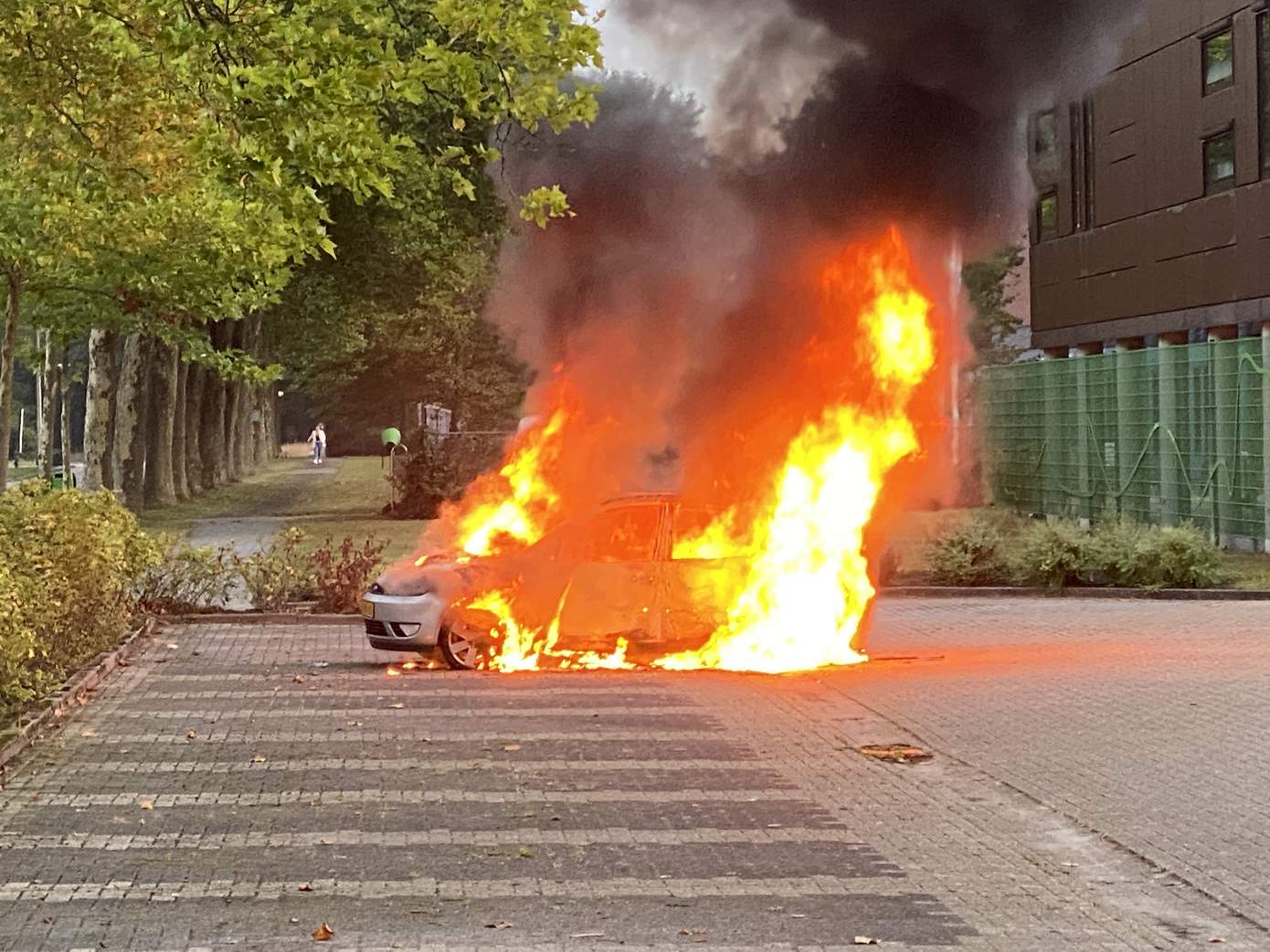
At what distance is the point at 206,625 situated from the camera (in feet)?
67.1

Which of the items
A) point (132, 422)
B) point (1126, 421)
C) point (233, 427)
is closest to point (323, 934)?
Result: point (1126, 421)

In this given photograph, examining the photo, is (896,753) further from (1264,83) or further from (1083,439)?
(1083,439)

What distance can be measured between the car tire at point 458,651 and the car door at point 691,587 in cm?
165

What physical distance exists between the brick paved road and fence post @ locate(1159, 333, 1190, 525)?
13841 millimetres

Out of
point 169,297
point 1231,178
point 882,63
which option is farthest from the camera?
point 169,297

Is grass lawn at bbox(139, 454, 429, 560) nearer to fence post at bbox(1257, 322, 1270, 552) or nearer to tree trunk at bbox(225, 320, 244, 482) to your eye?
tree trunk at bbox(225, 320, 244, 482)

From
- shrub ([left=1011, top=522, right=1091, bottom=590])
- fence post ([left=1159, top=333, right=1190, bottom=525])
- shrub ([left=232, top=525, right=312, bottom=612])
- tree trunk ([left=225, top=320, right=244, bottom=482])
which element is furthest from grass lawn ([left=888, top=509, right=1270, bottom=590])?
tree trunk ([left=225, top=320, right=244, bottom=482])

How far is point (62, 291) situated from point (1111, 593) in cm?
2156

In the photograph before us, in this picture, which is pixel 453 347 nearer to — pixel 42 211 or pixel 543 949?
pixel 42 211

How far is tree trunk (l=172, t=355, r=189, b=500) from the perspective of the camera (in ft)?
164

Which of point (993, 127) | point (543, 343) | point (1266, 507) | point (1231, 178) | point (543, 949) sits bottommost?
point (543, 949)

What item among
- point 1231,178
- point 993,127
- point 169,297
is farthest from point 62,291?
point 993,127

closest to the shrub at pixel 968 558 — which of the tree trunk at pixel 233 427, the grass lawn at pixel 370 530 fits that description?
the grass lawn at pixel 370 530

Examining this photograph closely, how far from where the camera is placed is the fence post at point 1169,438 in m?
29.7
